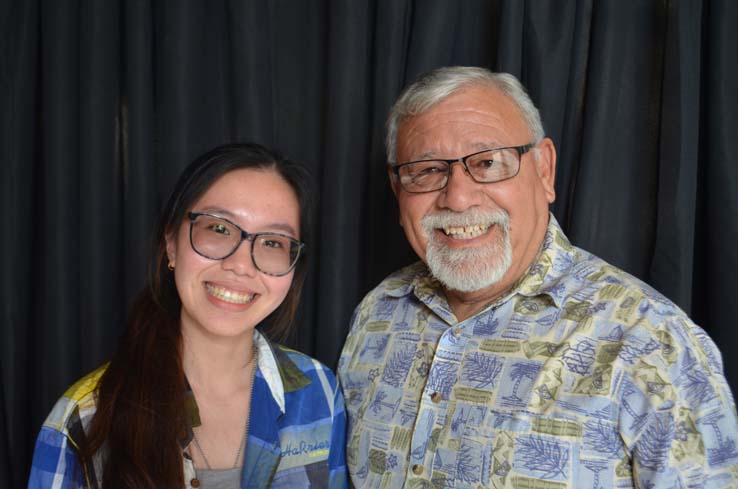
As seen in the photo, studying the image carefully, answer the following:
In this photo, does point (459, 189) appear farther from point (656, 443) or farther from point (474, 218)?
point (656, 443)

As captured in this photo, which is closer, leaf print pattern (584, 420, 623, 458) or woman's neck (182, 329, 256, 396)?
leaf print pattern (584, 420, 623, 458)

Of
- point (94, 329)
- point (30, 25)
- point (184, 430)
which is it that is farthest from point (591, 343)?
point (30, 25)

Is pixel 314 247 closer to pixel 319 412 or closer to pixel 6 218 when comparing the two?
pixel 319 412

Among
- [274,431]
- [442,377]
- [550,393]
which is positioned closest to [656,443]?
[550,393]

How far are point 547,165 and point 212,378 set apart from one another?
39.5 inches

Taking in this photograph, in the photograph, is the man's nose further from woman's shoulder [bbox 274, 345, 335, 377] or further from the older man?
woman's shoulder [bbox 274, 345, 335, 377]

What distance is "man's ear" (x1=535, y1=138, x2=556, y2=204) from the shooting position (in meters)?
1.43

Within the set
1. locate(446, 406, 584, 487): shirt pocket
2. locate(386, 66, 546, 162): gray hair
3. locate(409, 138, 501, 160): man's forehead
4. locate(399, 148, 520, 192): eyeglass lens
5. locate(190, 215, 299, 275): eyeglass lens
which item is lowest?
locate(446, 406, 584, 487): shirt pocket

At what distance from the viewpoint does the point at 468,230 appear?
137 centimetres

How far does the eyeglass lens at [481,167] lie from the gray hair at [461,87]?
12cm

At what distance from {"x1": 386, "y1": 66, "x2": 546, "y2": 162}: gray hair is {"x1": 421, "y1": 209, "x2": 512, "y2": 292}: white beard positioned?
0.27 metres

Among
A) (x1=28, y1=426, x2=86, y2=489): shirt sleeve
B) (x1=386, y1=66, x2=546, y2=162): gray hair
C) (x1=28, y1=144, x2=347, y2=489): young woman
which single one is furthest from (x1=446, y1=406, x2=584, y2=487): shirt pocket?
(x1=28, y1=426, x2=86, y2=489): shirt sleeve

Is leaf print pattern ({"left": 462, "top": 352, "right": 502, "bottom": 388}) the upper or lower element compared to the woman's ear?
lower

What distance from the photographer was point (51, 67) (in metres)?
1.84
